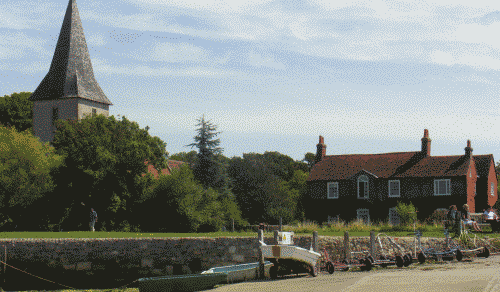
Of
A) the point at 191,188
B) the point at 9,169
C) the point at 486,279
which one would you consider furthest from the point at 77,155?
the point at 486,279

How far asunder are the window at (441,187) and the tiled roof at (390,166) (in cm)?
56

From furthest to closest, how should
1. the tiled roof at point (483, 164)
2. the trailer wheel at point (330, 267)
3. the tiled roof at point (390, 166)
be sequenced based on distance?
1. the tiled roof at point (483, 164)
2. the tiled roof at point (390, 166)
3. the trailer wheel at point (330, 267)

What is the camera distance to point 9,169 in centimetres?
3984

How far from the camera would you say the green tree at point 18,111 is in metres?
75.1

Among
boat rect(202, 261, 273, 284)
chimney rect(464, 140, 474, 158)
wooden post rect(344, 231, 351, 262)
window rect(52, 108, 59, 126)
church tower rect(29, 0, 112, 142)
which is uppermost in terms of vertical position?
church tower rect(29, 0, 112, 142)

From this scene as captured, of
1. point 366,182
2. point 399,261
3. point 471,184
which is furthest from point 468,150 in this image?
point 399,261

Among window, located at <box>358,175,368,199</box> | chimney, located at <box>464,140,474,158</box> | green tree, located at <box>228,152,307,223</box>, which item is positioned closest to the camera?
chimney, located at <box>464,140,474,158</box>

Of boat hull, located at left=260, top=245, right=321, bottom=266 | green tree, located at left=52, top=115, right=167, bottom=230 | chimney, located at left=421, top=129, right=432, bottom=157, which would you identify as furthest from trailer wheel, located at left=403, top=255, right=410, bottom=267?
chimney, located at left=421, top=129, right=432, bottom=157

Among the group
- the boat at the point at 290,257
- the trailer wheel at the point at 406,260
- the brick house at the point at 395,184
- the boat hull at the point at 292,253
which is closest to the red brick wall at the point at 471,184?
the brick house at the point at 395,184

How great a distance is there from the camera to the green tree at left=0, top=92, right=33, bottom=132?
246ft

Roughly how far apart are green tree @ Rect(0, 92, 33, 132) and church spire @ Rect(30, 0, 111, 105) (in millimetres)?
4057

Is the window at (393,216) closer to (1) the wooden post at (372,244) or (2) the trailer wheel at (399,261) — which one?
(1) the wooden post at (372,244)

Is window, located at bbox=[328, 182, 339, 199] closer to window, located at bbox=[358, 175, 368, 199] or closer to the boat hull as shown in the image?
window, located at bbox=[358, 175, 368, 199]

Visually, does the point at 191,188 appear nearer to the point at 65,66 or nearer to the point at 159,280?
the point at 159,280
